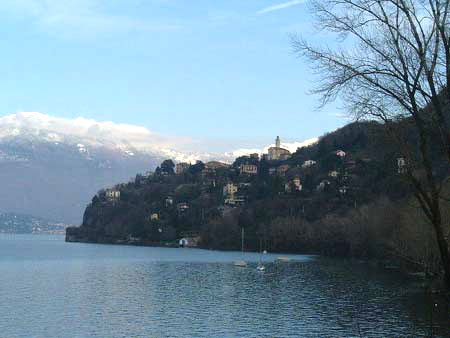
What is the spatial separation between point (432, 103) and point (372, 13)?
158 centimetres

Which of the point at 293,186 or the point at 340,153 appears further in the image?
the point at 340,153

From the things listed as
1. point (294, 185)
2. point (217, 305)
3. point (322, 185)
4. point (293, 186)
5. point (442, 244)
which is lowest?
point (217, 305)

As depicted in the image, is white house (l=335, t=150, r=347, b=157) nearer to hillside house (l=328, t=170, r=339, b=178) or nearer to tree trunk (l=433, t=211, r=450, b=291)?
hillside house (l=328, t=170, r=339, b=178)

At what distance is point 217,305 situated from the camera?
47.8 meters

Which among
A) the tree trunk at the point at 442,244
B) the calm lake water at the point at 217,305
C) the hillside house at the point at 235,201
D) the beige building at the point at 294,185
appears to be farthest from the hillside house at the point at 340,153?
the tree trunk at the point at 442,244

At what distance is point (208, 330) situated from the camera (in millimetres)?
36344

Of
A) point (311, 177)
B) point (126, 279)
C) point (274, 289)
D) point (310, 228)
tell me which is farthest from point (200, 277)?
point (311, 177)

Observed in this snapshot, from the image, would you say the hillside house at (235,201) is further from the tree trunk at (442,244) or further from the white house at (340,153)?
the tree trunk at (442,244)

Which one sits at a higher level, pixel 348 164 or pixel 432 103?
pixel 348 164

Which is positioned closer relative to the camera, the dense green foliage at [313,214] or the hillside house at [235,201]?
the dense green foliage at [313,214]

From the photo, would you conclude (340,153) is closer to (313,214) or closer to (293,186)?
(293,186)

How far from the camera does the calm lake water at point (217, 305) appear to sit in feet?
119

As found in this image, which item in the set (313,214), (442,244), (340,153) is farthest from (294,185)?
(442,244)

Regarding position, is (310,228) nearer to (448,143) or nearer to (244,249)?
(244,249)
